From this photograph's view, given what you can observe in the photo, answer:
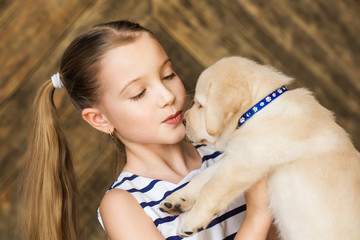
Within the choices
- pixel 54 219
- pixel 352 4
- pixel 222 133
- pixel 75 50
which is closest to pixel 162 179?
pixel 222 133

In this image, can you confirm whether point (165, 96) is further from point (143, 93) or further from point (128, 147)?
point (128, 147)

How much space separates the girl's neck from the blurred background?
53 centimetres

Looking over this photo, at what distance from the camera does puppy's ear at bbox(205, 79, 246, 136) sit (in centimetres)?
137

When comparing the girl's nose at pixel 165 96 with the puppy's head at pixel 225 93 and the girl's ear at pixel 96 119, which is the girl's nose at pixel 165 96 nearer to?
the puppy's head at pixel 225 93

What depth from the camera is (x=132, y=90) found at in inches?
61.5

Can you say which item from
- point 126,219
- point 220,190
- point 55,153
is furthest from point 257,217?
point 55,153

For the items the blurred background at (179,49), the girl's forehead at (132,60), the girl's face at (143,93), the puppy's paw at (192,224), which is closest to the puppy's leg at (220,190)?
the puppy's paw at (192,224)

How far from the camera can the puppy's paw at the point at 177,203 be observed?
146cm

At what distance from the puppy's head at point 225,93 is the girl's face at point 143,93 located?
0.08 m

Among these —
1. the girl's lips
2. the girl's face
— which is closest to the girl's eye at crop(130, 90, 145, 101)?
the girl's face

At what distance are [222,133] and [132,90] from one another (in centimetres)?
33

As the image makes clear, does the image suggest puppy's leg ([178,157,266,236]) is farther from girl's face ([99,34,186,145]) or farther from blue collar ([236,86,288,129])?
girl's face ([99,34,186,145])

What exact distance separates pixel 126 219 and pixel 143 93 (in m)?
0.43

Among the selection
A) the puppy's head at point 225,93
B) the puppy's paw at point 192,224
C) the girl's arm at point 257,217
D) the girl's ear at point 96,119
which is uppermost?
the girl's ear at point 96,119
